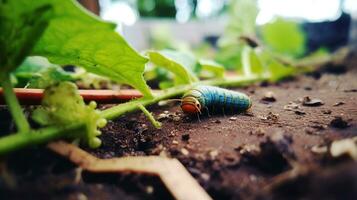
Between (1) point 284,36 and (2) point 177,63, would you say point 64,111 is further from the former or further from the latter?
(1) point 284,36

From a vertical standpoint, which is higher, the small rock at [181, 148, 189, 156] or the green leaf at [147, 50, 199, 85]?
the green leaf at [147, 50, 199, 85]

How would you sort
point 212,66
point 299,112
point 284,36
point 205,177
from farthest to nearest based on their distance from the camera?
1. point 284,36
2. point 212,66
3. point 299,112
4. point 205,177

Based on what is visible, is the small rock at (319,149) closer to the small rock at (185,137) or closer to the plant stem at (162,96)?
the small rock at (185,137)

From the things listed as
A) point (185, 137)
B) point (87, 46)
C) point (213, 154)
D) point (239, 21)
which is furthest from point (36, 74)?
point (239, 21)

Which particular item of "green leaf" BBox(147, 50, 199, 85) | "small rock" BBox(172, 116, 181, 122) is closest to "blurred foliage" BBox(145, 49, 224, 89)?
"green leaf" BBox(147, 50, 199, 85)

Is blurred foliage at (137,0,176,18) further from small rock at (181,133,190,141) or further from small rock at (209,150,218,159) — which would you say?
small rock at (209,150,218,159)

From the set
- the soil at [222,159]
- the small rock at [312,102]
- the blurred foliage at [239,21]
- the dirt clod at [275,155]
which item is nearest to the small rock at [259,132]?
the soil at [222,159]
